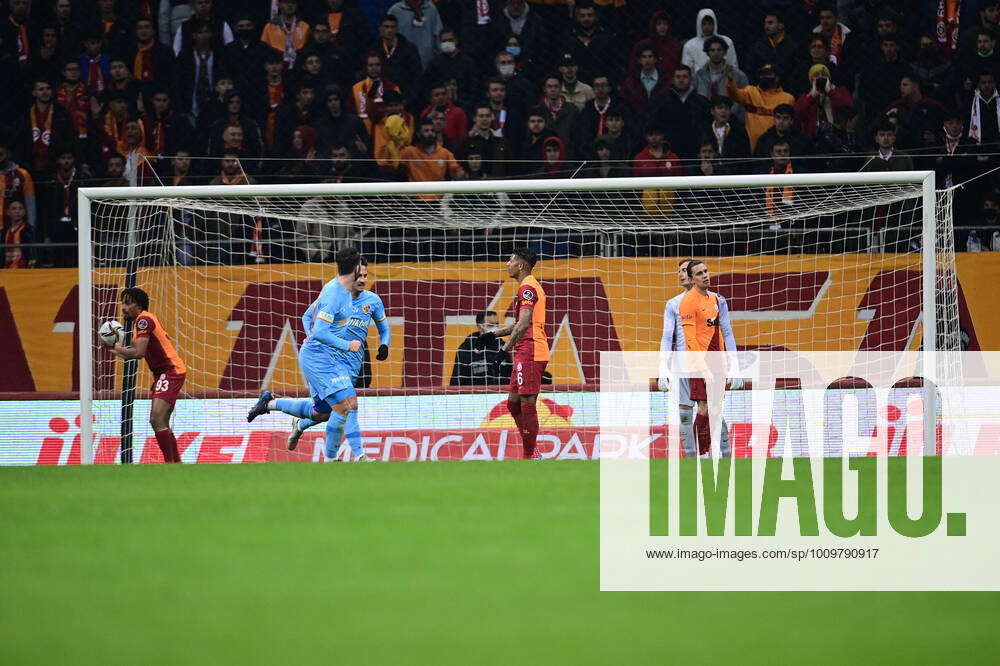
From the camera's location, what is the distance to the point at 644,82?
13.3 m

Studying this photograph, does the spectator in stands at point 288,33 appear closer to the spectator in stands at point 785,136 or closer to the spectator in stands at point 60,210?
the spectator in stands at point 60,210

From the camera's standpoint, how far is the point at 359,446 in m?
9.27

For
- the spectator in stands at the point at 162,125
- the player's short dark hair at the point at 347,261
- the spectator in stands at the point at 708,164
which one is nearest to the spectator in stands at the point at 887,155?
the spectator in stands at the point at 708,164

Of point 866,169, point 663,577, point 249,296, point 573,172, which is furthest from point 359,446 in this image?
point 866,169

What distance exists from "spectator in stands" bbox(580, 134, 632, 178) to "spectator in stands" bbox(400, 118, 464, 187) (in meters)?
1.39

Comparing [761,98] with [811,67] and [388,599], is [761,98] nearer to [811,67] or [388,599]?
[811,67]

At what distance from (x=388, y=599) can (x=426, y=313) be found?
7.98 m

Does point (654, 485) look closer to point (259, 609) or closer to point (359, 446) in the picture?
point (259, 609)

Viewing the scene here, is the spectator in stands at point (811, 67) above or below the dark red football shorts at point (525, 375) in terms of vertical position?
above

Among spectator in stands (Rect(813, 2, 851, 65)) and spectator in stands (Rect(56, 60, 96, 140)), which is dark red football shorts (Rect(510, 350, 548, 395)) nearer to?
spectator in stands (Rect(813, 2, 851, 65))

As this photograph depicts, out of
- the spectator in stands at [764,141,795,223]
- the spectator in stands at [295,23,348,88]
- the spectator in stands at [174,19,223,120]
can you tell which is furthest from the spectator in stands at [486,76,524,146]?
the spectator in stands at [174,19,223,120]

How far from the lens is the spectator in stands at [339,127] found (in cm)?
1284

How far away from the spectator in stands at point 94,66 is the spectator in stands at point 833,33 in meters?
8.35

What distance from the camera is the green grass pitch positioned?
136 inches
